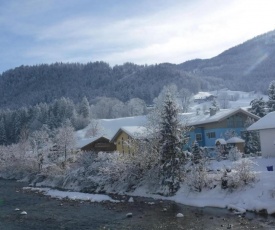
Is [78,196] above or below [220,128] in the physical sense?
below

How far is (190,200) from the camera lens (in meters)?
30.0

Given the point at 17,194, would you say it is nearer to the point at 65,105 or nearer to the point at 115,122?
the point at 115,122

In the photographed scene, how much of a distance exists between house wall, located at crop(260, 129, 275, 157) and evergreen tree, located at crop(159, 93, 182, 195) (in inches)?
463

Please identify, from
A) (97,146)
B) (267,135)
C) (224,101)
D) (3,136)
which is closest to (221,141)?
(267,135)

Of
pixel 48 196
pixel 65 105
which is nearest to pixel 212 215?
pixel 48 196

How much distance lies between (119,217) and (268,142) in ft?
71.2

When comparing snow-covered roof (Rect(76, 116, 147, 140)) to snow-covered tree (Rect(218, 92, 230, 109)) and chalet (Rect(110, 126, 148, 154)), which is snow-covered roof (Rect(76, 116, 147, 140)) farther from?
snow-covered tree (Rect(218, 92, 230, 109))

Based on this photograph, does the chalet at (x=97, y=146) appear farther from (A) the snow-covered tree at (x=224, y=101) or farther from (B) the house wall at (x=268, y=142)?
(A) the snow-covered tree at (x=224, y=101)

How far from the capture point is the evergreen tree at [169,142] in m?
33.8

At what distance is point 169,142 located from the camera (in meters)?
34.2

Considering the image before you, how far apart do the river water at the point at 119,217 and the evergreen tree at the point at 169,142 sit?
330cm

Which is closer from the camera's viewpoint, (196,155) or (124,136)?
(196,155)

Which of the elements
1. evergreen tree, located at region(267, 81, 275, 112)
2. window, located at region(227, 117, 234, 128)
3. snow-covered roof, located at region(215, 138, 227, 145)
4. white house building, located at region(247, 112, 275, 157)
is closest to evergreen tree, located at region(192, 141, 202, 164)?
white house building, located at region(247, 112, 275, 157)

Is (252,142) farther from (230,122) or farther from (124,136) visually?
(124,136)
